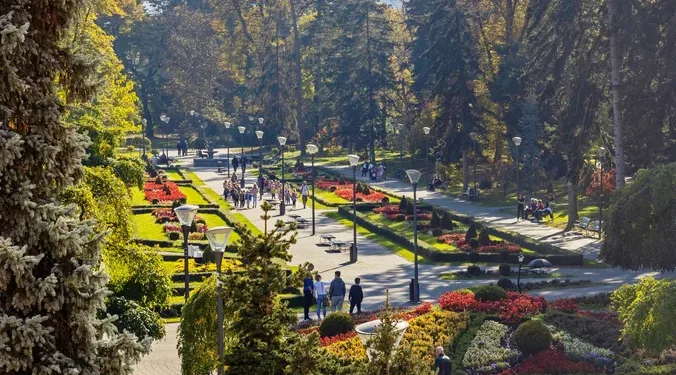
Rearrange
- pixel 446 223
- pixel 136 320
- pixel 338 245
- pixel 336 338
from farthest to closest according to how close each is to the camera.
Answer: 1. pixel 446 223
2. pixel 338 245
3. pixel 336 338
4. pixel 136 320

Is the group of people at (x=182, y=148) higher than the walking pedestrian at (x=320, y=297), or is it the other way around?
the group of people at (x=182, y=148)

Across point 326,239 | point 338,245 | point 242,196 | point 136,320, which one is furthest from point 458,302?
point 242,196

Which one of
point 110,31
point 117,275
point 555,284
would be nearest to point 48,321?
point 117,275

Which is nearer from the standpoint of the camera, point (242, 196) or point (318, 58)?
point (242, 196)

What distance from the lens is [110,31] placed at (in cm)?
11625

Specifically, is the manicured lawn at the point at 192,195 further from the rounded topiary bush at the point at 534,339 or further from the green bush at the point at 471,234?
the rounded topiary bush at the point at 534,339

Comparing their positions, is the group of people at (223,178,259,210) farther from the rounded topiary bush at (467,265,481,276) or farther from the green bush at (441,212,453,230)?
the rounded topiary bush at (467,265,481,276)

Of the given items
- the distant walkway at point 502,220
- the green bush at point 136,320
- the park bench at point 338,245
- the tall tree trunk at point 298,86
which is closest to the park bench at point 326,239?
the park bench at point 338,245

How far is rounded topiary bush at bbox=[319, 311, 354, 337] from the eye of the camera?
2916 centimetres

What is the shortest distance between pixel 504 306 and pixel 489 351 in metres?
3.94

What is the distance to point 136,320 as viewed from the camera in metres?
26.0

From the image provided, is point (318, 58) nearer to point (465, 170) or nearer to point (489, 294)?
point (465, 170)

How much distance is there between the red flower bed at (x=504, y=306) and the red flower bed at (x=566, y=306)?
0.51 metres

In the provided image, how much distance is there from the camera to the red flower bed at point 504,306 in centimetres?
3070
